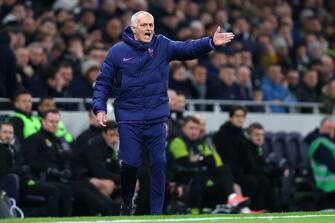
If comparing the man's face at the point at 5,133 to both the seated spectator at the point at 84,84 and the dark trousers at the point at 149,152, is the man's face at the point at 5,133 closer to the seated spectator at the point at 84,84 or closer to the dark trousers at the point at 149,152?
the dark trousers at the point at 149,152

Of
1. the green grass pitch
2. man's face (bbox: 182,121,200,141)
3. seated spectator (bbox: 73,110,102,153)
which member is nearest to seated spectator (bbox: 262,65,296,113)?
man's face (bbox: 182,121,200,141)

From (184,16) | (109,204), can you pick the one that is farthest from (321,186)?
(184,16)

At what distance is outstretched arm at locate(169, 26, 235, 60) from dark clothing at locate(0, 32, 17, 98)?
14.6 feet

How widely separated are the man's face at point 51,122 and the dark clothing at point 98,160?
0.49 m

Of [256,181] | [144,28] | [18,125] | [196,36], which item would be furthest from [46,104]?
[196,36]

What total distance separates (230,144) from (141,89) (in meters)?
5.45

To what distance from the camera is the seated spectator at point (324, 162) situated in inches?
743

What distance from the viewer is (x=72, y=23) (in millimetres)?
19641

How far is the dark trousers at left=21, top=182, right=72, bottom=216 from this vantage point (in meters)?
15.0

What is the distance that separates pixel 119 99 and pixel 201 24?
35.1ft

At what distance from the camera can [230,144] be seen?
58.3 ft

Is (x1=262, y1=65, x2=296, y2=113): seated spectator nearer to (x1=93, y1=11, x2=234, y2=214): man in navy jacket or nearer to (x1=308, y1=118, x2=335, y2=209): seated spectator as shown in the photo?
(x1=308, y1=118, x2=335, y2=209): seated spectator

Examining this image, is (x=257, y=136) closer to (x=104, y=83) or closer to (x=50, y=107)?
(x=50, y=107)

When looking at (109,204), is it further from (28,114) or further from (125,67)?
(125,67)
